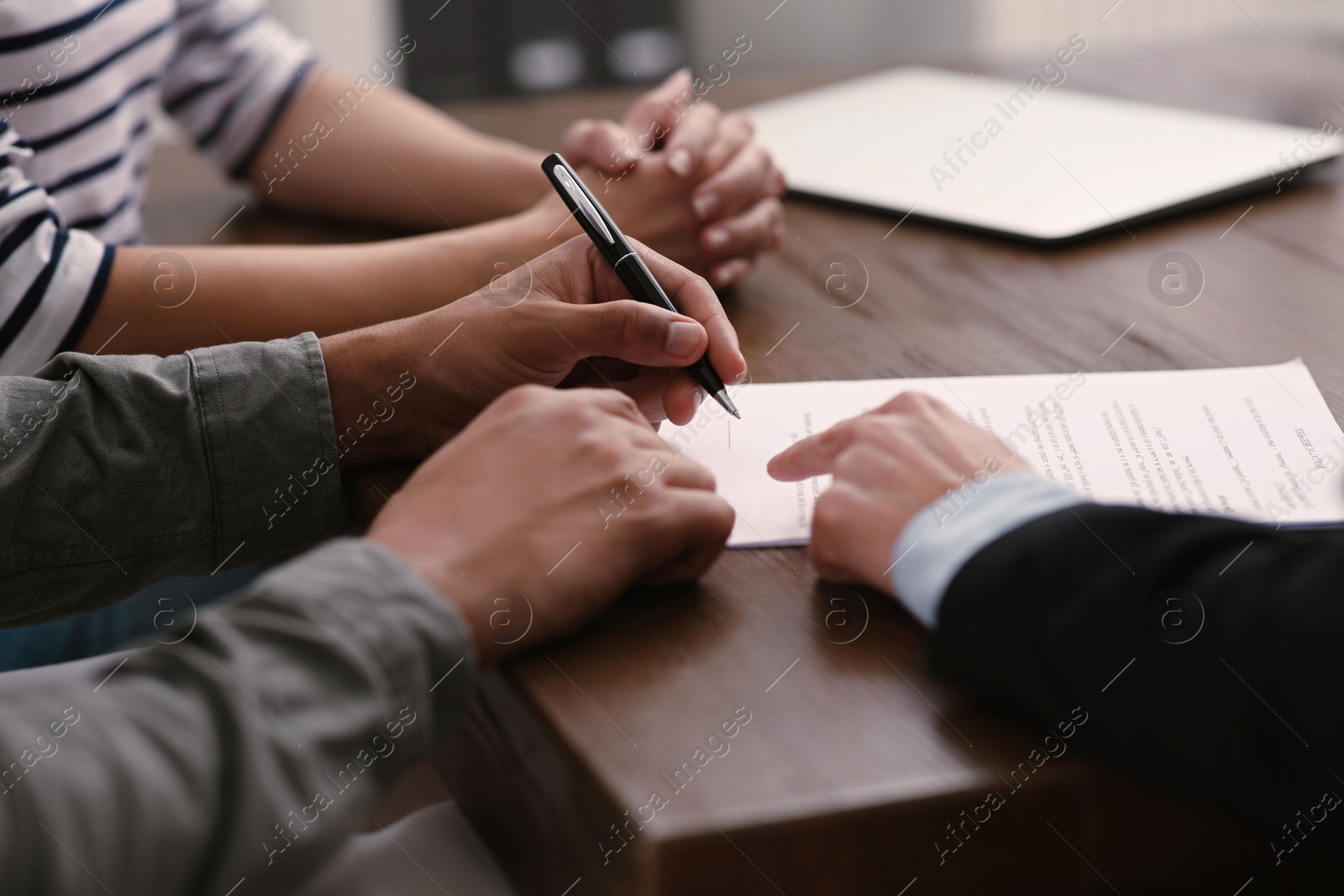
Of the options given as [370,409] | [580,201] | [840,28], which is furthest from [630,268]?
[840,28]

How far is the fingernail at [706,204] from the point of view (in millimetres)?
1011

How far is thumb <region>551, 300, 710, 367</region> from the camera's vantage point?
0.71 m

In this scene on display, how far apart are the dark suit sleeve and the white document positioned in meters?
0.13

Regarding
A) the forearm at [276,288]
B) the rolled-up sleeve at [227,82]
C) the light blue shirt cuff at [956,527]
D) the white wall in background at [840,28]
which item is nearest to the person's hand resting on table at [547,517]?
the light blue shirt cuff at [956,527]

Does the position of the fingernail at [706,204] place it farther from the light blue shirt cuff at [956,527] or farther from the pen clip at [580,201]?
the light blue shirt cuff at [956,527]

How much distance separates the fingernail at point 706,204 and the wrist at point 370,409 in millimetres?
359

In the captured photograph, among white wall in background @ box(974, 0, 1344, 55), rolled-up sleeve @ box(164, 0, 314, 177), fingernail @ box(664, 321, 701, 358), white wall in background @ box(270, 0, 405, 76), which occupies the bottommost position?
white wall in background @ box(974, 0, 1344, 55)

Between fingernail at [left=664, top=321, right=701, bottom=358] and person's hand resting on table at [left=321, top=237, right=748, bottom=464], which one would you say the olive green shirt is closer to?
person's hand resting on table at [left=321, top=237, right=748, bottom=464]

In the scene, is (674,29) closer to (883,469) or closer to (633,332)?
(633,332)

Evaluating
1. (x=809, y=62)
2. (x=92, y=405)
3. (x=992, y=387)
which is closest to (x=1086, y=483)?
(x=992, y=387)

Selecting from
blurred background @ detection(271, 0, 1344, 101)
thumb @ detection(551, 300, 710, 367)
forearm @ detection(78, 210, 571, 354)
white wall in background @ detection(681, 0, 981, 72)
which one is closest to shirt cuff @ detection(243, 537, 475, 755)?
thumb @ detection(551, 300, 710, 367)

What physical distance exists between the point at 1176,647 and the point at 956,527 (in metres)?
0.12

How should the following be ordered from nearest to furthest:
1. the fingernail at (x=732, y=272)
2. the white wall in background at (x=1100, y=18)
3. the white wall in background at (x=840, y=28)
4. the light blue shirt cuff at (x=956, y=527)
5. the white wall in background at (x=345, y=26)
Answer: the light blue shirt cuff at (x=956, y=527)
the fingernail at (x=732, y=272)
the white wall in background at (x=345, y=26)
the white wall in background at (x=1100, y=18)
the white wall in background at (x=840, y=28)

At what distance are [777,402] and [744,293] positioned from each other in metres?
0.24
